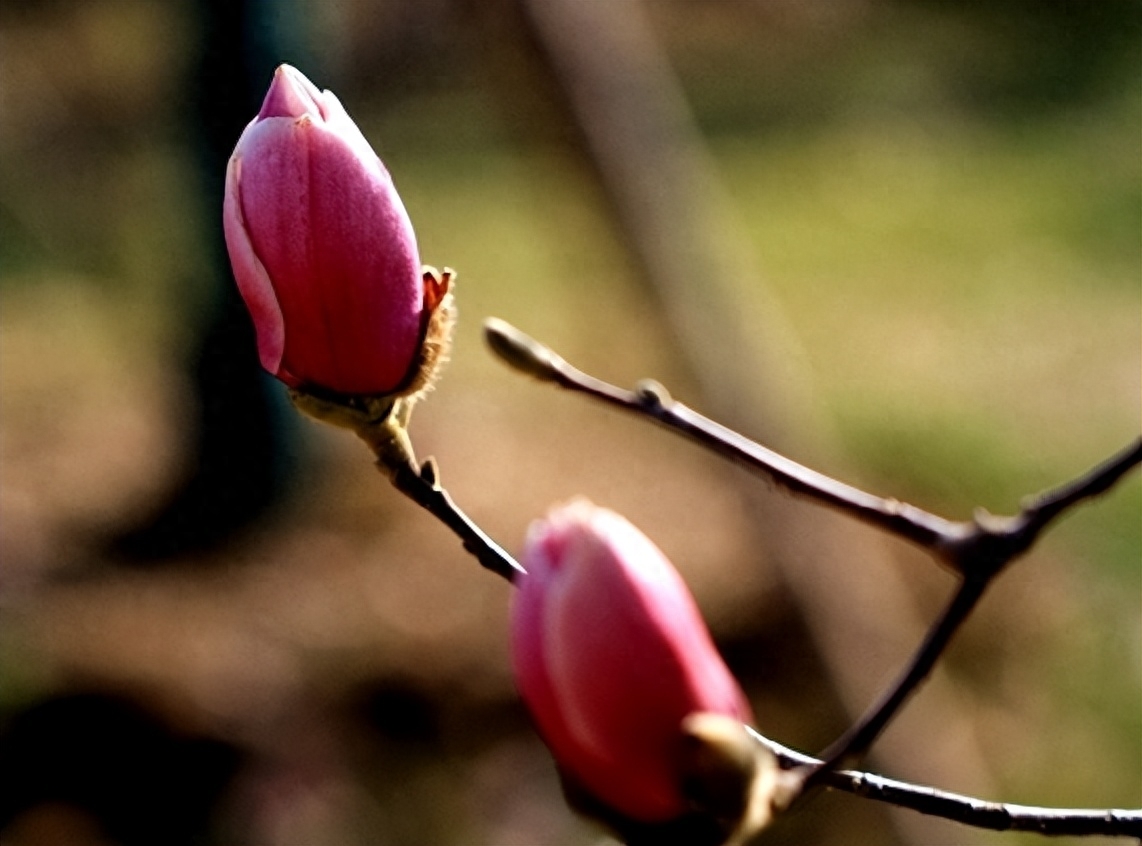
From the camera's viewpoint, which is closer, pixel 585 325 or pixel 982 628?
pixel 982 628

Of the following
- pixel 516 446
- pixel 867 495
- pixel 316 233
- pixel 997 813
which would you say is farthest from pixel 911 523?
pixel 516 446

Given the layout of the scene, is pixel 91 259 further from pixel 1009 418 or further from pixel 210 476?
pixel 1009 418

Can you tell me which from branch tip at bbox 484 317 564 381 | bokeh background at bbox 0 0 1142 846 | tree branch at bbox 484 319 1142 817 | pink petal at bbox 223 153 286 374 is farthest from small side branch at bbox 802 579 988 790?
bokeh background at bbox 0 0 1142 846

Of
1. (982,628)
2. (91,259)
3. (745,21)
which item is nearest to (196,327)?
(91,259)

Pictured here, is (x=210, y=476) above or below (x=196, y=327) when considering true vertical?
below

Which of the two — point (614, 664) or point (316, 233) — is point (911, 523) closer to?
point (614, 664)

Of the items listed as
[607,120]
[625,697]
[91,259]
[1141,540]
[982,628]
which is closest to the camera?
[625,697]

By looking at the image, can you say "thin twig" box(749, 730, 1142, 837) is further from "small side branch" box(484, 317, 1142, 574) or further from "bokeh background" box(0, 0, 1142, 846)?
"bokeh background" box(0, 0, 1142, 846)
